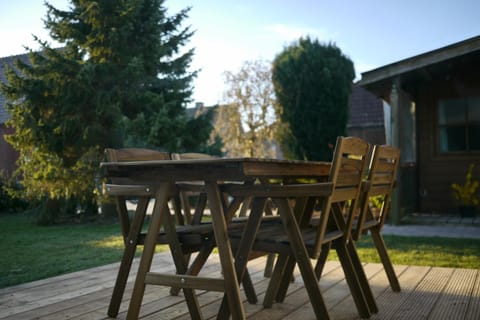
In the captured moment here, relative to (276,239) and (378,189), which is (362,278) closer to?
(378,189)

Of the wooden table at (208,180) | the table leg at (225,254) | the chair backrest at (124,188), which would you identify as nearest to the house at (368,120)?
the chair backrest at (124,188)

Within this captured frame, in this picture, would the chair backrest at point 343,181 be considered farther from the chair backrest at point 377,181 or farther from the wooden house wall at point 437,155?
the wooden house wall at point 437,155

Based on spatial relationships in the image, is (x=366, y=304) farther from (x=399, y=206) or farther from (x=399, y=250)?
(x=399, y=206)

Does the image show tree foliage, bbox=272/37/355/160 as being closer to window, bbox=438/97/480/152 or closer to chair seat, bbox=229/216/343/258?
window, bbox=438/97/480/152

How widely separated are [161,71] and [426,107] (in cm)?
538

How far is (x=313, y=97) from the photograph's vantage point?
14.7 m

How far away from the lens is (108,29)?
9.70m

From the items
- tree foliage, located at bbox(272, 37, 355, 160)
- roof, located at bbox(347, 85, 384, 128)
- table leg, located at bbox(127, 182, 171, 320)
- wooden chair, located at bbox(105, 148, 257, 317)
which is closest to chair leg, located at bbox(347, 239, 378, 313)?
wooden chair, located at bbox(105, 148, 257, 317)

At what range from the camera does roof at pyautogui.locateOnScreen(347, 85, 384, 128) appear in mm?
20188

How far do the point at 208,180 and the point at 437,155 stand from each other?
786 centimetres

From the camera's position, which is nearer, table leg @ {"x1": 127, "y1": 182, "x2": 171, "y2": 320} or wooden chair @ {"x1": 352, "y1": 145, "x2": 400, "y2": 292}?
table leg @ {"x1": 127, "y1": 182, "x2": 171, "y2": 320}

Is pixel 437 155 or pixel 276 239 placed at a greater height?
pixel 437 155

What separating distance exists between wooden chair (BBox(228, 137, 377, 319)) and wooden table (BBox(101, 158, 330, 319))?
0.52ft

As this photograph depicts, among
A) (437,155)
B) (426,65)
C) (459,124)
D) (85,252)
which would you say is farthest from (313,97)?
(85,252)
